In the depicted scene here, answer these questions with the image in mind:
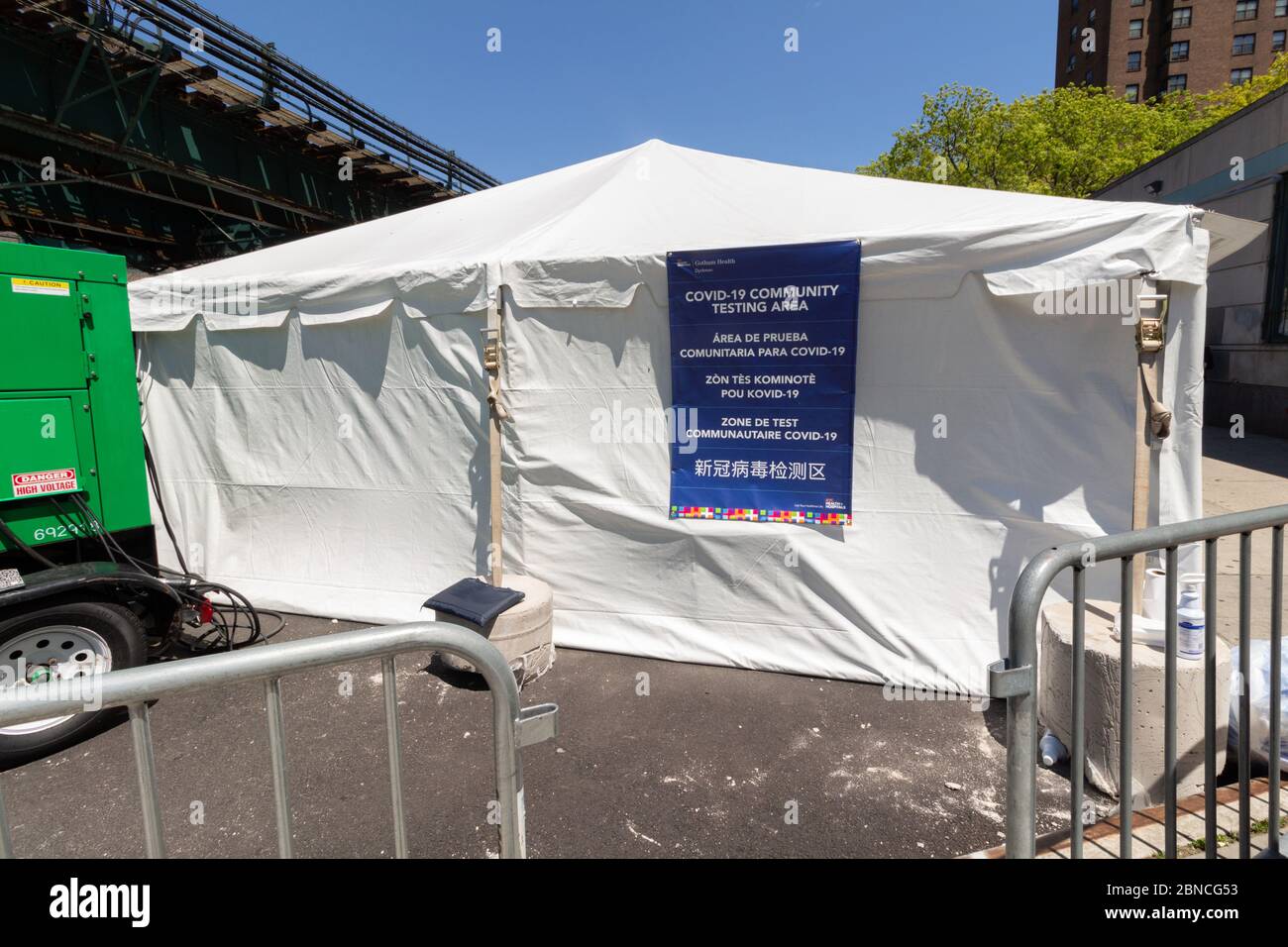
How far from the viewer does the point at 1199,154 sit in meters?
15.6

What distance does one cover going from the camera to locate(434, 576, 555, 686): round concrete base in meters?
4.27

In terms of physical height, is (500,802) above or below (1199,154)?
below

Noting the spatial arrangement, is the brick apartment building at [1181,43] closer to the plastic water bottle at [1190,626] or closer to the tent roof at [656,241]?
the tent roof at [656,241]

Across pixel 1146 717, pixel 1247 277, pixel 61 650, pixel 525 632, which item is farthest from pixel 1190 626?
pixel 1247 277

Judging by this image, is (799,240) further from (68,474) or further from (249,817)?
(68,474)

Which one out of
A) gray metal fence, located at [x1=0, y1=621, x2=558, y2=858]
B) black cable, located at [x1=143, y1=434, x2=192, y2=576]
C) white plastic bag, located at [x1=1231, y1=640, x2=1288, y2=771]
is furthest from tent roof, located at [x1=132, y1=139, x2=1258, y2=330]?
gray metal fence, located at [x1=0, y1=621, x2=558, y2=858]

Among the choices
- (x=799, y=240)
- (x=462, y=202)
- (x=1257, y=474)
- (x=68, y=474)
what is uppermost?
(x=462, y=202)

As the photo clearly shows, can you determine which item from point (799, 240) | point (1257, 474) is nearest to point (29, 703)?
point (799, 240)

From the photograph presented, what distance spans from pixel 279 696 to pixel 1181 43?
62419mm

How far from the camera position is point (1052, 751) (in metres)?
3.45

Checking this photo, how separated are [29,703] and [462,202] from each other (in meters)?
6.17

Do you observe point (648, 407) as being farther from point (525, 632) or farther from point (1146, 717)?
point (1146, 717)

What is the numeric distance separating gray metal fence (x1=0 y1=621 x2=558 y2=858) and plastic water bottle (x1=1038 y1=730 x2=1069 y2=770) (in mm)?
2831

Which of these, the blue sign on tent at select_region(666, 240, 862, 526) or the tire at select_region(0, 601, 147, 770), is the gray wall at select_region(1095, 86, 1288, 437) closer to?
the blue sign on tent at select_region(666, 240, 862, 526)
